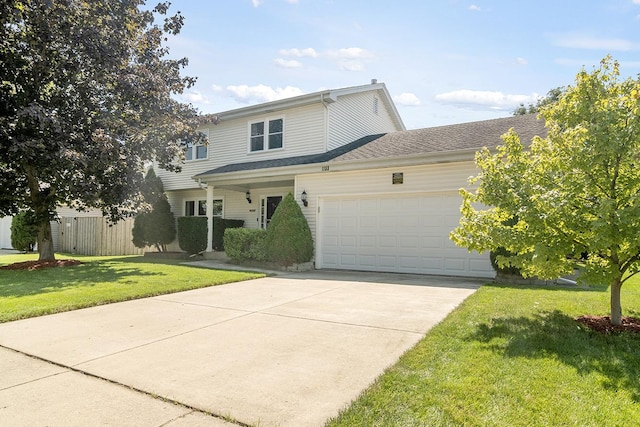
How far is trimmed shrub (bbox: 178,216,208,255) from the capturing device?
15.0 metres

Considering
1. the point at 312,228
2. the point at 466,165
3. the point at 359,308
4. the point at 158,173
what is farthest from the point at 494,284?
the point at 158,173

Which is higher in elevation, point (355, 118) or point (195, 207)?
point (355, 118)

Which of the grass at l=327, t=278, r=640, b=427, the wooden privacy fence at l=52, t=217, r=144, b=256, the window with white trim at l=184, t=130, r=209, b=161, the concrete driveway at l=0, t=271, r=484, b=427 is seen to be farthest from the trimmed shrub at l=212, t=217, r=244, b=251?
the grass at l=327, t=278, r=640, b=427

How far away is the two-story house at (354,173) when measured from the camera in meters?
9.90

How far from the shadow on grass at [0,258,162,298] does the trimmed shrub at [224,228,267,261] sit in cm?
289

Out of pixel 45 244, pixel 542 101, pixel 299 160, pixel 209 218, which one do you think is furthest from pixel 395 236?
pixel 542 101

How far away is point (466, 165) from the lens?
9477 millimetres

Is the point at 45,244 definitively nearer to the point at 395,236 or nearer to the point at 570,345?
the point at 395,236

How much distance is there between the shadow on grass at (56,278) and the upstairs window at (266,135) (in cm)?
643

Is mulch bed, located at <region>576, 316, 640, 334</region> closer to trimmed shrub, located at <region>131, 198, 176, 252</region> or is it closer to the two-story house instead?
the two-story house

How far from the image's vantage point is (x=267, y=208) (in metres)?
15.1

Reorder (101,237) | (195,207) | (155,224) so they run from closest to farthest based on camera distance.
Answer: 1. (155,224)
2. (101,237)
3. (195,207)

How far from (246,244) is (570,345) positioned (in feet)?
32.1

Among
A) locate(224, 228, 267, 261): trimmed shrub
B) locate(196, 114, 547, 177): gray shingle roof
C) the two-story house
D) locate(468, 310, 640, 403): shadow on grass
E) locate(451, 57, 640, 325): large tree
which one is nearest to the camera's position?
locate(468, 310, 640, 403): shadow on grass
